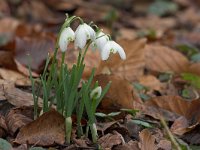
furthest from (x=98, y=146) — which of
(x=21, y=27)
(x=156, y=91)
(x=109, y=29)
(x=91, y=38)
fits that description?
Result: (x=109, y=29)

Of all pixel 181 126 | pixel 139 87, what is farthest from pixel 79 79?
pixel 139 87

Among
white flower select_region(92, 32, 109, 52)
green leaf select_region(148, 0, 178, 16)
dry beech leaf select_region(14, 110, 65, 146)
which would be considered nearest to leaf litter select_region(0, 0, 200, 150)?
dry beech leaf select_region(14, 110, 65, 146)

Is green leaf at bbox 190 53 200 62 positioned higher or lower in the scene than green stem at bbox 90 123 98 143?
higher

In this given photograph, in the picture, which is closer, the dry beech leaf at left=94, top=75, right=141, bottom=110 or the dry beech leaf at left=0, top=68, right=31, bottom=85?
the dry beech leaf at left=94, top=75, right=141, bottom=110

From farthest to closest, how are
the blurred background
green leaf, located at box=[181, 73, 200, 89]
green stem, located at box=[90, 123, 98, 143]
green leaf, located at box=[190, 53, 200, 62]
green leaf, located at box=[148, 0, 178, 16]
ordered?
1. green leaf, located at box=[148, 0, 178, 16]
2. the blurred background
3. green leaf, located at box=[190, 53, 200, 62]
4. green leaf, located at box=[181, 73, 200, 89]
5. green stem, located at box=[90, 123, 98, 143]

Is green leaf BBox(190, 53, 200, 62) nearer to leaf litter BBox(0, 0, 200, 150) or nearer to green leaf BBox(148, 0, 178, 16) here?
leaf litter BBox(0, 0, 200, 150)

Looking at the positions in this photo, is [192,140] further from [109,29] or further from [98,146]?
[109,29]

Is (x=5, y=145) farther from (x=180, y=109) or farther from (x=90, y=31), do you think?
(x=180, y=109)
